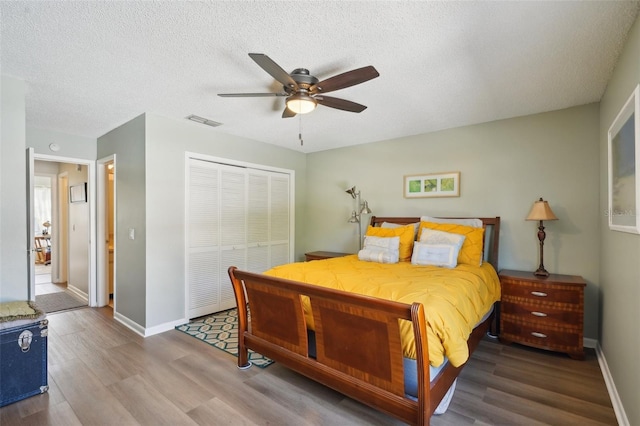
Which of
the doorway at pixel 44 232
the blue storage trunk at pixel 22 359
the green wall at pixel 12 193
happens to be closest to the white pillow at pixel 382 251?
the blue storage trunk at pixel 22 359

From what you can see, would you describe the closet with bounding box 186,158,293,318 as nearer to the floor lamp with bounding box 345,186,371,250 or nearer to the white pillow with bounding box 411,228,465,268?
the floor lamp with bounding box 345,186,371,250

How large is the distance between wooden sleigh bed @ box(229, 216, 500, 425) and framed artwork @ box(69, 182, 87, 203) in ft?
11.8

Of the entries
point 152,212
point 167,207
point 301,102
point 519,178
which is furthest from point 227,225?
point 519,178

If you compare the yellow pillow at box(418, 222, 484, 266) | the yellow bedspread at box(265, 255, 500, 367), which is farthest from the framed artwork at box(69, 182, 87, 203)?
the yellow pillow at box(418, 222, 484, 266)

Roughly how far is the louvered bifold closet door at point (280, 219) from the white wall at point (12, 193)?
2891 mm

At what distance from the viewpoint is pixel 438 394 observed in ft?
5.84

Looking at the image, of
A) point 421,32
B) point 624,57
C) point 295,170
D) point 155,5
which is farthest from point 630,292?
point 295,170

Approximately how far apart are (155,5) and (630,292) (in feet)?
10.7

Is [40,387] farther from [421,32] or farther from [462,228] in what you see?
[462,228]

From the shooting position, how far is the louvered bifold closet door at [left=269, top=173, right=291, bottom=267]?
486 centimetres

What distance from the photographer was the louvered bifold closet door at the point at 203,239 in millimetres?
3740

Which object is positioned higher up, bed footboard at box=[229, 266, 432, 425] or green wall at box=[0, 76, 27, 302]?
green wall at box=[0, 76, 27, 302]

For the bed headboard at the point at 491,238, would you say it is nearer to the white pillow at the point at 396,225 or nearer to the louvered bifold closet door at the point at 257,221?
the white pillow at the point at 396,225

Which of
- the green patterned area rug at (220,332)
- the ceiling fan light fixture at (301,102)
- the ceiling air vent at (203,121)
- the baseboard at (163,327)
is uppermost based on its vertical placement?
the ceiling air vent at (203,121)
